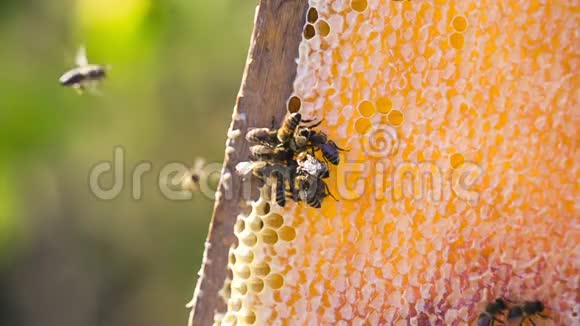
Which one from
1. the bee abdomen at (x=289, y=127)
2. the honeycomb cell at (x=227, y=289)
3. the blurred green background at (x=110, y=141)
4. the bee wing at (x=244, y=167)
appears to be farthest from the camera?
the blurred green background at (x=110, y=141)

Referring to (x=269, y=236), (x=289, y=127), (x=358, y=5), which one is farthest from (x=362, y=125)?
(x=269, y=236)

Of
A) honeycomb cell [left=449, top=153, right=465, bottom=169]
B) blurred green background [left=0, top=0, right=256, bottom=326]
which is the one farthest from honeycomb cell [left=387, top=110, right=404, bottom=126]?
blurred green background [left=0, top=0, right=256, bottom=326]

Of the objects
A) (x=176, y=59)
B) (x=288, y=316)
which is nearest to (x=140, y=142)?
(x=176, y=59)

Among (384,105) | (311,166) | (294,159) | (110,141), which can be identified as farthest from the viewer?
(110,141)

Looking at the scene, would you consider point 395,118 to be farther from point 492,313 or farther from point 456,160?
point 492,313

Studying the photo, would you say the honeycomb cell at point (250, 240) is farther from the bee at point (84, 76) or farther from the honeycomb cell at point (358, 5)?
the bee at point (84, 76)

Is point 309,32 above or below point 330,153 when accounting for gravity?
above

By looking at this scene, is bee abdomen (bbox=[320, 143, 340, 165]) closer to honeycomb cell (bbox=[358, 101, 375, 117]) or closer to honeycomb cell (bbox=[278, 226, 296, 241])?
honeycomb cell (bbox=[358, 101, 375, 117])

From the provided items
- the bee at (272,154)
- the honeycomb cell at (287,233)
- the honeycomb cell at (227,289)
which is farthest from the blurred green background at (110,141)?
the bee at (272,154)
